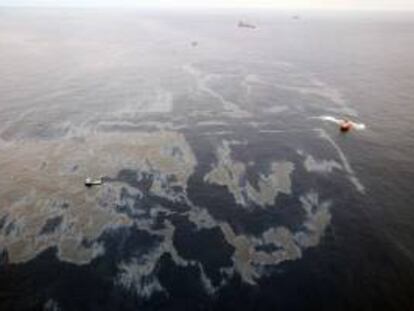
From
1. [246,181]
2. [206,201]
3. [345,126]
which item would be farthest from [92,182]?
[345,126]

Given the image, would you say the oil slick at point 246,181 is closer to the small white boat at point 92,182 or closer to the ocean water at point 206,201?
→ the ocean water at point 206,201

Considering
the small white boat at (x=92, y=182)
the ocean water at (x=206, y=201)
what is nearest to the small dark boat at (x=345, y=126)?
the ocean water at (x=206, y=201)

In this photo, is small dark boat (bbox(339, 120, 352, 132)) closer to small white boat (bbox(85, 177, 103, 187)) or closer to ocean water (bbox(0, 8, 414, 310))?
ocean water (bbox(0, 8, 414, 310))

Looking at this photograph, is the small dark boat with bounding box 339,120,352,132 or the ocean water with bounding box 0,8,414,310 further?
the small dark boat with bounding box 339,120,352,132

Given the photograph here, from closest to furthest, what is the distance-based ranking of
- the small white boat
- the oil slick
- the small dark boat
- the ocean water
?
1. the ocean water
2. the oil slick
3. the small white boat
4. the small dark boat

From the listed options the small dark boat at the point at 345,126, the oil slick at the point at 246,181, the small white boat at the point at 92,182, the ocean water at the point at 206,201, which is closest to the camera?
the ocean water at the point at 206,201

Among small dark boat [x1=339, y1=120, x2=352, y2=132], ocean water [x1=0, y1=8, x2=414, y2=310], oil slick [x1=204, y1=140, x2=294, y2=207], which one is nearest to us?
ocean water [x1=0, y1=8, x2=414, y2=310]

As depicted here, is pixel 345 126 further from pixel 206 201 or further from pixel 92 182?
pixel 92 182

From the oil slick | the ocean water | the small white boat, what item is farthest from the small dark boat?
the small white boat

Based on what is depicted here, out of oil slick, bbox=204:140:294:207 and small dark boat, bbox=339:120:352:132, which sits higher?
oil slick, bbox=204:140:294:207
